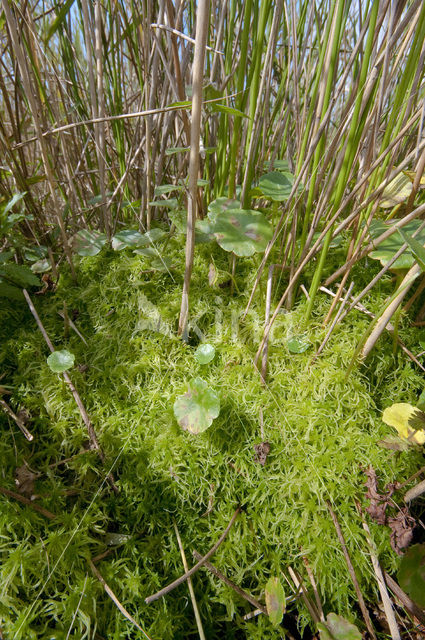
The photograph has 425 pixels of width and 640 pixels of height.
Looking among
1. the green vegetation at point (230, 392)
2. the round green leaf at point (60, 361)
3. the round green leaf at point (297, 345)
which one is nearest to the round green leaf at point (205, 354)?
the green vegetation at point (230, 392)

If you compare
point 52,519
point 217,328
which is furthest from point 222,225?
point 52,519

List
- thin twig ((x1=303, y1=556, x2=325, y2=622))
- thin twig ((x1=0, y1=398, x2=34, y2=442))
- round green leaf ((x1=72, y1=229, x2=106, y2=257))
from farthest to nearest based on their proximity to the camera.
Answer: round green leaf ((x1=72, y1=229, x2=106, y2=257)) → thin twig ((x1=0, y1=398, x2=34, y2=442)) → thin twig ((x1=303, y1=556, x2=325, y2=622))

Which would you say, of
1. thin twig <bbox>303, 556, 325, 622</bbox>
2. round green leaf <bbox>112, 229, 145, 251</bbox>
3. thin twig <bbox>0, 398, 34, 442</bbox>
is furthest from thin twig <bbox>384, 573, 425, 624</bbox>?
round green leaf <bbox>112, 229, 145, 251</bbox>

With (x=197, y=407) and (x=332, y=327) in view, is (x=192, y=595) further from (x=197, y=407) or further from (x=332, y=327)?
(x=332, y=327)

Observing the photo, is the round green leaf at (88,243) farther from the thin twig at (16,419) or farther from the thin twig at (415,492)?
the thin twig at (415,492)

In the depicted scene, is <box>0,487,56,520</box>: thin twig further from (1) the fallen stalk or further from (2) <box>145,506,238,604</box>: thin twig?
(2) <box>145,506,238,604</box>: thin twig

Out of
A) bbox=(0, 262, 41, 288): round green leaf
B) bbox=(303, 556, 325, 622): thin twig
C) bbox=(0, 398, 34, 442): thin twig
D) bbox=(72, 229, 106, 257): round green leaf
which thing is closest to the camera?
bbox=(303, 556, 325, 622): thin twig
